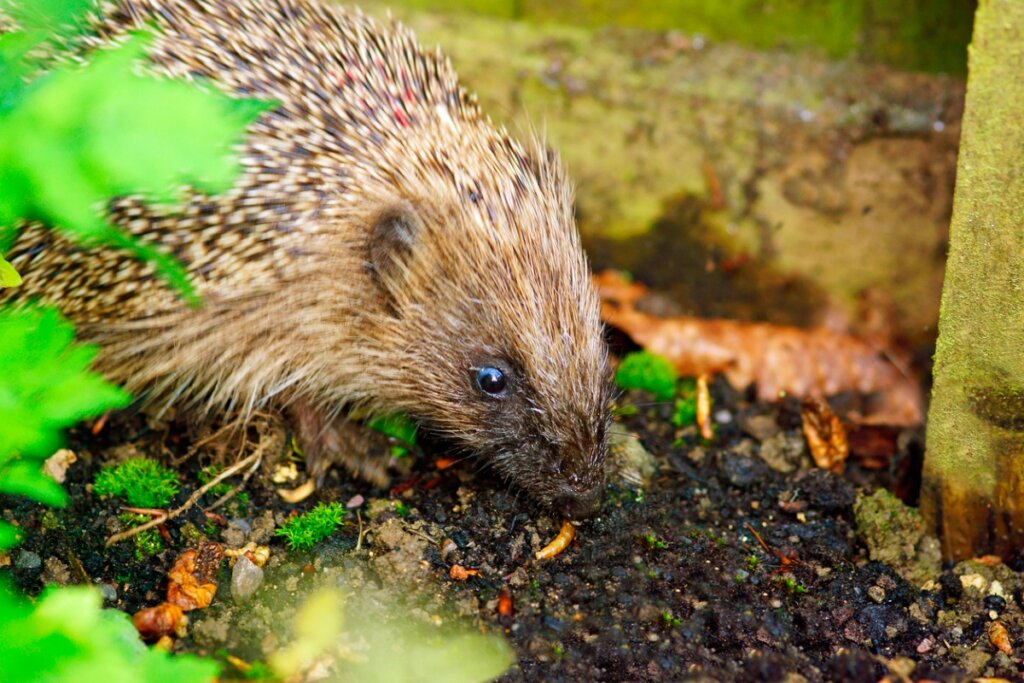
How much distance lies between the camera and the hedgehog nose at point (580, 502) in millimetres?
3627

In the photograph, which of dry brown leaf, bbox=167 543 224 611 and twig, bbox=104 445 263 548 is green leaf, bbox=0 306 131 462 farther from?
twig, bbox=104 445 263 548

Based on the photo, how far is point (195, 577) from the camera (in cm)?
348

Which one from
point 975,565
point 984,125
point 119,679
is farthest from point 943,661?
point 119,679

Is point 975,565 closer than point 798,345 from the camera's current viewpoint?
Yes

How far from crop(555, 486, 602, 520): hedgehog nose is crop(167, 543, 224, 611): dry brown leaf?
1.21m

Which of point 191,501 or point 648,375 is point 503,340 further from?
point 191,501

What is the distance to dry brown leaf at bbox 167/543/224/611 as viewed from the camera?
3.38 meters

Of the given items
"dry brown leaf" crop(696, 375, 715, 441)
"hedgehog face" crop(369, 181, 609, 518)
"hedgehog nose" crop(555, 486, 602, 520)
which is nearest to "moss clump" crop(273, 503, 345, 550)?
"hedgehog face" crop(369, 181, 609, 518)

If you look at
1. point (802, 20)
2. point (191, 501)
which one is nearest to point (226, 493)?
point (191, 501)

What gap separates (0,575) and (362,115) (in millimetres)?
2045

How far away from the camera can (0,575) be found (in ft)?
11.0

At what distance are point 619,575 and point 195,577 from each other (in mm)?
1445

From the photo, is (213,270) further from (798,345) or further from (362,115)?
(798,345)

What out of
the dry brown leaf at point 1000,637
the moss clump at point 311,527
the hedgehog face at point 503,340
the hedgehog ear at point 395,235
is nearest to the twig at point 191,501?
the moss clump at point 311,527
